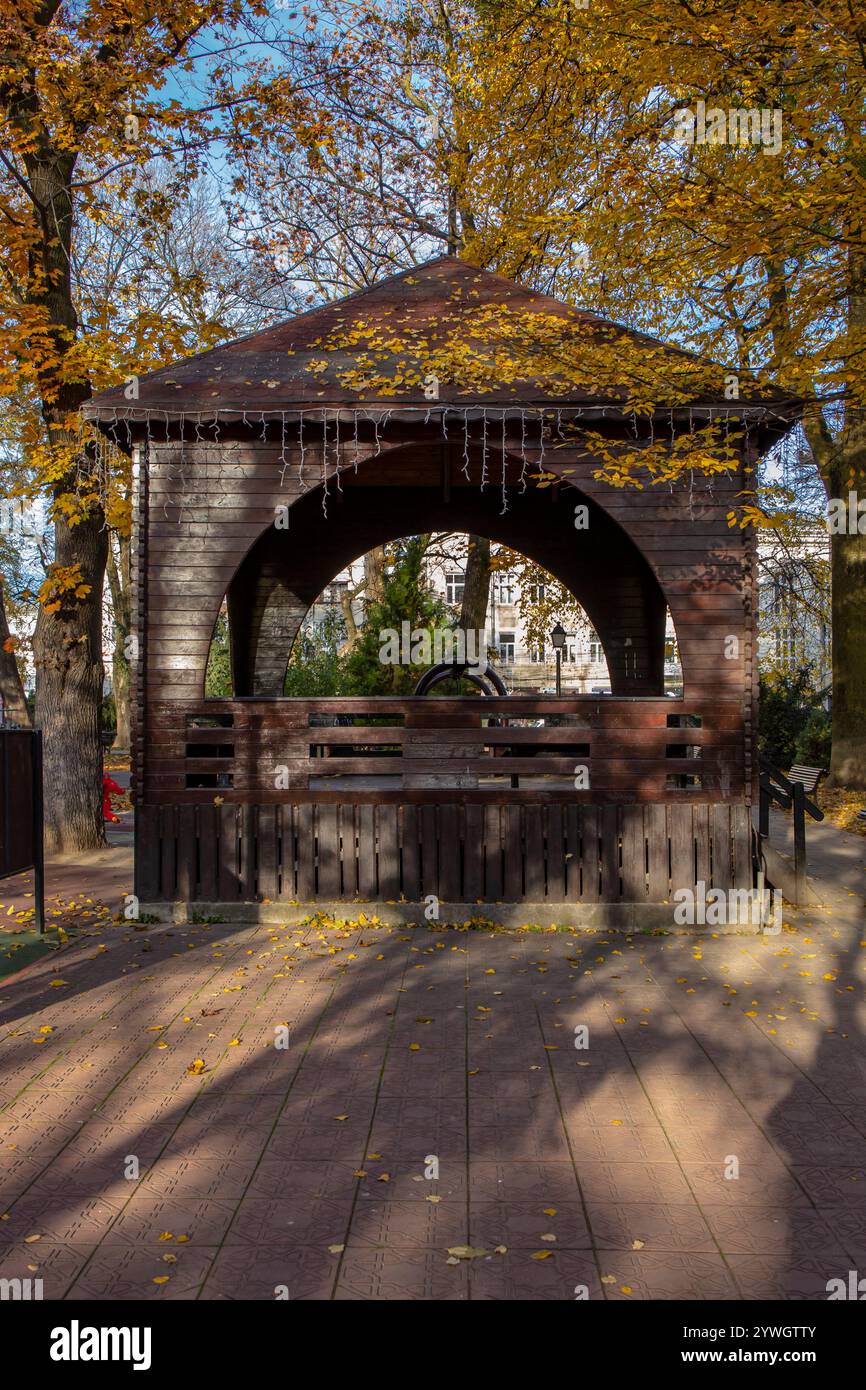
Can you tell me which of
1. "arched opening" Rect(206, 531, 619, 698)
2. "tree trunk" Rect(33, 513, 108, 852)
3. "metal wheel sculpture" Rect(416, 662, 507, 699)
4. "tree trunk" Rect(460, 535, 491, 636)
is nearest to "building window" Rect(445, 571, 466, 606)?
"arched opening" Rect(206, 531, 619, 698)

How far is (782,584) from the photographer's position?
832 inches

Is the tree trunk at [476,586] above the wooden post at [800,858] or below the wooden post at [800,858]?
above

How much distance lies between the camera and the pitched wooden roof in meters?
8.70

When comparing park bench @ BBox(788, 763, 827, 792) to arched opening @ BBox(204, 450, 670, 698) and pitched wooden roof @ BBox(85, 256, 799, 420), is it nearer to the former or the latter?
arched opening @ BBox(204, 450, 670, 698)

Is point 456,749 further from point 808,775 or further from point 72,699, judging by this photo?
point 808,775

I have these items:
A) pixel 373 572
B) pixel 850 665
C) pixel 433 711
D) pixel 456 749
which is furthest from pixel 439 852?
pixel 373 572

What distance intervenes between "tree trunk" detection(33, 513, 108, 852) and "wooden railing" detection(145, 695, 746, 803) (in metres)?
3.52

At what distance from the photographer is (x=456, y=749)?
911cm

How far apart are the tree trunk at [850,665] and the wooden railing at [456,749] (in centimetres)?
861

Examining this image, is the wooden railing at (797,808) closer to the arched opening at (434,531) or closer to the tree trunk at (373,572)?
the arched opening at (434,531)

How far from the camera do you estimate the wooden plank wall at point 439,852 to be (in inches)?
353

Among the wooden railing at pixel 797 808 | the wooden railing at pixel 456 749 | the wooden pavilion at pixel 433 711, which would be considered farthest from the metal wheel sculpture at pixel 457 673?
the wooden pavilion at pixel 433 711

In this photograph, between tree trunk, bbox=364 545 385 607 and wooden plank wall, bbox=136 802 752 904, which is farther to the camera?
tree trunk, bbox=364 545 385 607
